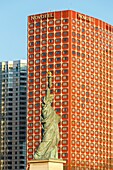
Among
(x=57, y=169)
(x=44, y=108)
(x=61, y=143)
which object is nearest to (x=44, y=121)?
(x=44, y=108)

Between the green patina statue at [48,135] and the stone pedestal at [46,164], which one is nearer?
the stone pedestal at [46,164]

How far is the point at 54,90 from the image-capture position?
19950 cm

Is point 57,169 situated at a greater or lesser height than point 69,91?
lesser

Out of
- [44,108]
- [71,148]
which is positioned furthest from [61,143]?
[44,108]

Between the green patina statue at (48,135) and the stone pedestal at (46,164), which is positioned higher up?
the green patina statue at (48,135)

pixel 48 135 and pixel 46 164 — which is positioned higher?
pixel 48 135

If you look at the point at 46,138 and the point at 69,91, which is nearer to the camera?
the point at 46,138

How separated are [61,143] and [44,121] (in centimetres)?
11146

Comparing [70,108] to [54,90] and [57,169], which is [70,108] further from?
[57,169]

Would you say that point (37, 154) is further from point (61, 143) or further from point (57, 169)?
point (61, 143)

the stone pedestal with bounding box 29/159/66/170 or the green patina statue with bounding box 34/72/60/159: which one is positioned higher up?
the green patina statue with bounding box 34/72/60/159

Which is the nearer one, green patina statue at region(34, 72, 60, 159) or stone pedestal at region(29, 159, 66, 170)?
stone pedestal at region(29, 159, 66, 170)

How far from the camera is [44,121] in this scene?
281 feet

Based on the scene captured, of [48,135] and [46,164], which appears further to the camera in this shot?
[48,135]
